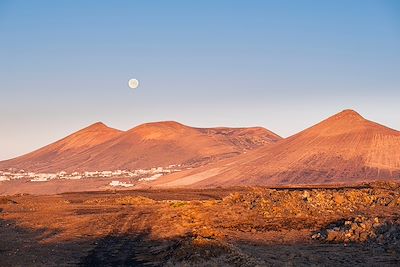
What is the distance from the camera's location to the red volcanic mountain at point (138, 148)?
109 metres

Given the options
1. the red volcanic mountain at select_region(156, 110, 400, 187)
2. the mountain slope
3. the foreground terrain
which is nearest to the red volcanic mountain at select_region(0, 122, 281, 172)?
the mountain slope

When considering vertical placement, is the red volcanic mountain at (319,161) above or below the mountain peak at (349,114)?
below

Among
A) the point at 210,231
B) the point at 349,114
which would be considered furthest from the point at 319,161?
the point at 210,231

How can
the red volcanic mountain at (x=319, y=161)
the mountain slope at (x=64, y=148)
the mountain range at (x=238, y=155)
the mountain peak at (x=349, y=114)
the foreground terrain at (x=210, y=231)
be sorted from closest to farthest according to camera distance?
the foreground terrain at (x=210, y=231), the red volcanic mountain at (x=319, y=161), the mountain range at (x=238, y=155), the mountain peak at (x=349, y=114), the mountain slope at (x=64, y=148)

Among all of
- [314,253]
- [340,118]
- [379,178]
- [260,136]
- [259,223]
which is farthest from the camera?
[260,136]

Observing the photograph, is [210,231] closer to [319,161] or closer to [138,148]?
[319,161]

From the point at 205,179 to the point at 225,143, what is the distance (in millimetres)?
52317

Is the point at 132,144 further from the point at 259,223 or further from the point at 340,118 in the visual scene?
the point at 259,223

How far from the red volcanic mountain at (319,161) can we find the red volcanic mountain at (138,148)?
21936 mm

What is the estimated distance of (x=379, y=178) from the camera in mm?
61938

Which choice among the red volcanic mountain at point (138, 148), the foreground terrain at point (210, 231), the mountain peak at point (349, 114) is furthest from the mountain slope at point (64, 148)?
the foreground terrain at point (210, 231)

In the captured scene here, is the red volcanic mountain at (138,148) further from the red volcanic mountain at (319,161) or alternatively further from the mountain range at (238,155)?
the red volcanic mountain at (319,161)

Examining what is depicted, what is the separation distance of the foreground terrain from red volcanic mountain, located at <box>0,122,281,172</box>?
67291mm

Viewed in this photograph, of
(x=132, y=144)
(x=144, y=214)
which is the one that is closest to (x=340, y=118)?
(x=132, y=144)
